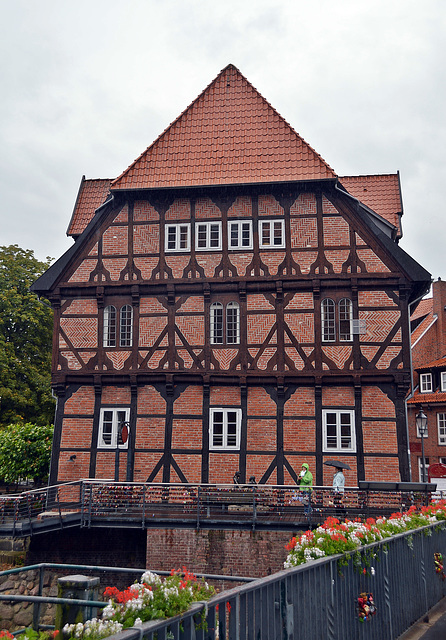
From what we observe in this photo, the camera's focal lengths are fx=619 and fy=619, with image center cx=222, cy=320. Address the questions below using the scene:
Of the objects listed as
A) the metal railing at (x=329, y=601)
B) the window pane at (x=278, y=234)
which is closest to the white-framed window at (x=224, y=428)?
the window pane at (x=278, y=234)

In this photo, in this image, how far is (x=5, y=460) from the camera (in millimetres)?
22109

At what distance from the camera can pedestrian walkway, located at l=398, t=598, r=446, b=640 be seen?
26.7ft

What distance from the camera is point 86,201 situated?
24.5 metres

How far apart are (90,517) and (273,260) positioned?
977cm

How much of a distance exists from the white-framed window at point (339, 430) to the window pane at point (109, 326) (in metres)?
7.36

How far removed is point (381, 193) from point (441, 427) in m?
18.6

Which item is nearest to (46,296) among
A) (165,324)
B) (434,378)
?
(165,324)

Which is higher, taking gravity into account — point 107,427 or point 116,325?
point 116,325

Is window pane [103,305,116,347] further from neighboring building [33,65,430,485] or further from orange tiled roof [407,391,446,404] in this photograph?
orange tiled roof [407,391,446,404]

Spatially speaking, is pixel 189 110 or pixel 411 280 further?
pixel 189 110

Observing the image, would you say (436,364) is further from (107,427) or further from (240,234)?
(107,427)

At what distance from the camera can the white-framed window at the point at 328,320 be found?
19.9 m

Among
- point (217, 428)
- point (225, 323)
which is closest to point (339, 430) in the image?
point (217, 428)

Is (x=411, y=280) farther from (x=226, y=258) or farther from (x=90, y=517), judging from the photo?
(x=90, y=517)
